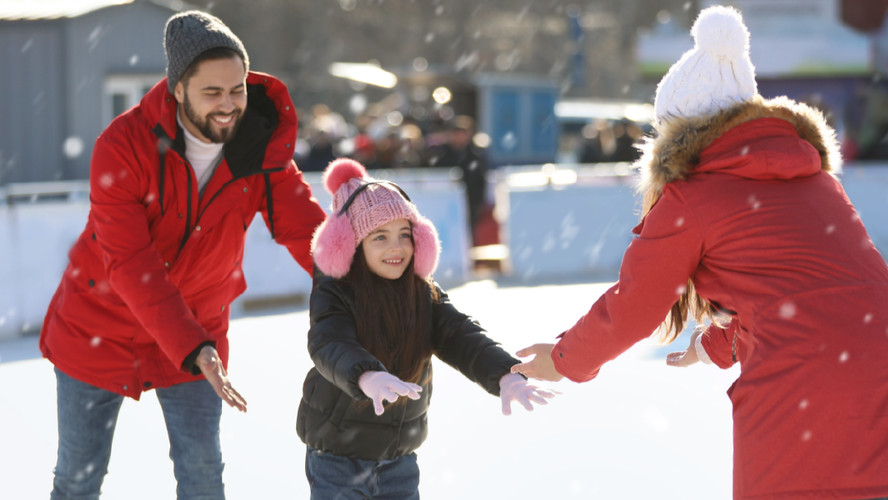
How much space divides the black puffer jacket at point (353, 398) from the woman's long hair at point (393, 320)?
39 millimetres

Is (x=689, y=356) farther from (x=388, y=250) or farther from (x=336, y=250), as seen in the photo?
(x=336, y=250)

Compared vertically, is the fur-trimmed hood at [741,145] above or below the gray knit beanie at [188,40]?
below

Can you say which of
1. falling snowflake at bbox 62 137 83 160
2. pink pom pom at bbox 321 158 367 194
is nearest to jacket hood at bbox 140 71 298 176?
pink pom pom at bbox 321 158 367 194

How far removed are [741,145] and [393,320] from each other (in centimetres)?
106

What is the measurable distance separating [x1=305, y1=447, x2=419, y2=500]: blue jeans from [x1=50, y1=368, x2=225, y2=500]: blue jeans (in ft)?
1.10

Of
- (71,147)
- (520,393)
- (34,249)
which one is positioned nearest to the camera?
(520,393)

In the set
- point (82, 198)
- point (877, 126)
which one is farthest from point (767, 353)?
point (877, 126)

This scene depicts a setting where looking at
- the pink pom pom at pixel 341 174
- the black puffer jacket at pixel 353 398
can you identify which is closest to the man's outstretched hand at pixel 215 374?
the black puffer jacket at pixel 353 398

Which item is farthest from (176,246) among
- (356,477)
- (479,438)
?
(479,438)

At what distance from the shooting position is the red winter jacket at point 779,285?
2.22m

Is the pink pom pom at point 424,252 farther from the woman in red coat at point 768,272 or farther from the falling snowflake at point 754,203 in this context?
the falling snowflake at point 754,203

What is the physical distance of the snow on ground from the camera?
14.7 feet

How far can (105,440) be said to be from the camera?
312 centimetres

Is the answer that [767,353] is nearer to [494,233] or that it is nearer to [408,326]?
[408,326]
